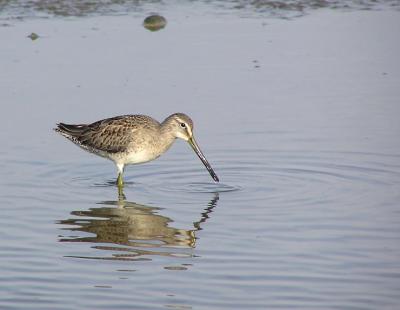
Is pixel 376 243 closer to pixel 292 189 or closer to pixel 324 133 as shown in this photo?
pixel 292 189

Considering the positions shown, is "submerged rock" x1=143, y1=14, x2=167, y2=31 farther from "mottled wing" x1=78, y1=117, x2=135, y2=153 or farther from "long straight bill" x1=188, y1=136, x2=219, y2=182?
"long straight bill" x1=188, y1=136, x2=219, y2=182

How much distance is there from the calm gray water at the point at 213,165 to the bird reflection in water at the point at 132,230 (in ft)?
0.08

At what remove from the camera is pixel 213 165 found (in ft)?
35.9

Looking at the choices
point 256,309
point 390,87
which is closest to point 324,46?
point 390,87

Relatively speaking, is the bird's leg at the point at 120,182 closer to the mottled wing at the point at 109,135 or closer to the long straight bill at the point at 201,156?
the mottled wing at the point at 109,135

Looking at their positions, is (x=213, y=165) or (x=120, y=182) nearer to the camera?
(x=120, y=182)

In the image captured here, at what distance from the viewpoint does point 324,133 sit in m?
11.7

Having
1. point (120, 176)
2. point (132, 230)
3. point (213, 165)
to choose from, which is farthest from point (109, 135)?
point (132, 230)

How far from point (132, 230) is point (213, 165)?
1985 millimetres

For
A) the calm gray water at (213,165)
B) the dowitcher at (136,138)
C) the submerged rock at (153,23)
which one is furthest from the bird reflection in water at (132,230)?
the submerged rock at (153,23)

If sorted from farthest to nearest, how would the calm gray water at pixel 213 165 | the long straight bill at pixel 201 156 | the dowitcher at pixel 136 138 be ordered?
the dowitcher at pixel 136 138, the long straight bill at pixel 201 156, the calm gray water at pixel 213 165

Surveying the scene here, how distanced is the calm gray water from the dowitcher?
23cm

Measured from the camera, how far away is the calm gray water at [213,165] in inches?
301

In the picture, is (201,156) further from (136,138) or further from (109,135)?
(109,135)
